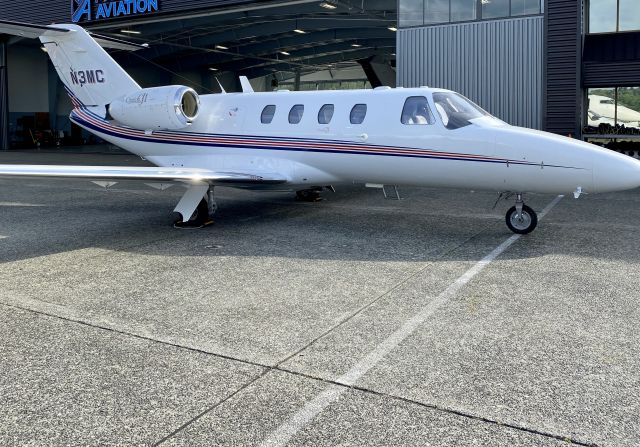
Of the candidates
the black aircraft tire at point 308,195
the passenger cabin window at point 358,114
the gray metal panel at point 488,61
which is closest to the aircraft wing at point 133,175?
the passenger cabin window at point 358,114

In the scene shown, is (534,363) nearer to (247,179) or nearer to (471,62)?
(247,179)

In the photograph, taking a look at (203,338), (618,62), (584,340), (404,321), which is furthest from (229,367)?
(618,62)

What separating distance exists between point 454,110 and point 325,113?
7.23 ft

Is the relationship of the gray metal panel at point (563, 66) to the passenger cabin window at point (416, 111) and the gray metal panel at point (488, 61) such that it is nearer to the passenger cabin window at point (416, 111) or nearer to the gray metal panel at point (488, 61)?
the gray metal panel at point (488, 61)

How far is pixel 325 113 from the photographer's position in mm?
9484

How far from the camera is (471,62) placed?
51.7 ft

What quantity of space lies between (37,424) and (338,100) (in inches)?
285

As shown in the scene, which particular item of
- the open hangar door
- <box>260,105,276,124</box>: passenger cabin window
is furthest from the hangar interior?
<box>260,105,276,124</box>: passenger cabin window

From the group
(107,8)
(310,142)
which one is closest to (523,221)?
(310,142)

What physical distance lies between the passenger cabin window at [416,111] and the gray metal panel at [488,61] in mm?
7752

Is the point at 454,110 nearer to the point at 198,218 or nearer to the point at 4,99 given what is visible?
the point at 198,218

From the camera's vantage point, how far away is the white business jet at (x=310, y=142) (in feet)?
24.8

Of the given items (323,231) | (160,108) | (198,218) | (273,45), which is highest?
(273,45)

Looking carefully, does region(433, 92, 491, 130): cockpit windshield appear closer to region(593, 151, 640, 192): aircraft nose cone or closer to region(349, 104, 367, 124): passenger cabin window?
region(349, 104, 367, 124): passenger cabin window
